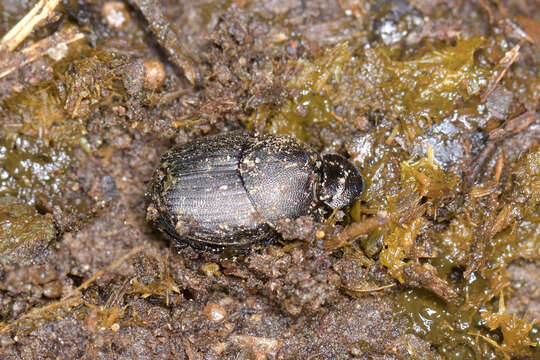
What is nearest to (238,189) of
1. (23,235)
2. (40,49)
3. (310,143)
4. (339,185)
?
(339,185)

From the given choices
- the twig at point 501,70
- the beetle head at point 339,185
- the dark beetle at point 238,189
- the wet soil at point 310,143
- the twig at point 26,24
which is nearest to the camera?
the dark beetle at point 238,189

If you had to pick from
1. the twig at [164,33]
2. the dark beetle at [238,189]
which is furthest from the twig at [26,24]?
the dark beetle at [238,189]

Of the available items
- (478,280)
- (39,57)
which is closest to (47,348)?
(39,57)

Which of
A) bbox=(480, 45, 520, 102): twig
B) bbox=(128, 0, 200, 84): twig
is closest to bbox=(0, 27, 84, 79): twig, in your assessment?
bbox=(128, 0, 200, 84): twig

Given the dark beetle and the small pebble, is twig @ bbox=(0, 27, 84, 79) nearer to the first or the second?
the dark beetle

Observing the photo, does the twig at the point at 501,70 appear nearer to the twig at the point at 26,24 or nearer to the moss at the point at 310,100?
the moss at the point at 310,100

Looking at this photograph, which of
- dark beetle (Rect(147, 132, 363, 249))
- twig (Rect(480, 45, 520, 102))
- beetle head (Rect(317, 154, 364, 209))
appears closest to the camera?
dark beetle (Rect(147, 132, 363, 249))

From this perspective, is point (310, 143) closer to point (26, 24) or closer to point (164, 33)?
point (164, 33)
